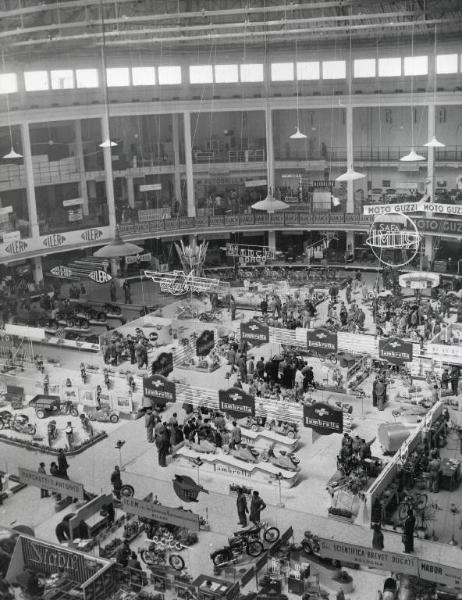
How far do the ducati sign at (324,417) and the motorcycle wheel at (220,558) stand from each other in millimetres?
5759

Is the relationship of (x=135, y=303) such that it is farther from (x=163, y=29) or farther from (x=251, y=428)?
(x=251, y=428)

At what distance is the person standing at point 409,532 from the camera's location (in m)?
23.2

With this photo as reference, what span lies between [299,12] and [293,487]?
101ft

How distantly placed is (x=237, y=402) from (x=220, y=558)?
6534 millimetres

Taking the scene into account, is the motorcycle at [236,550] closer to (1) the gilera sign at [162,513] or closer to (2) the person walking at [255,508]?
(1) the gilera sign at [162,513]

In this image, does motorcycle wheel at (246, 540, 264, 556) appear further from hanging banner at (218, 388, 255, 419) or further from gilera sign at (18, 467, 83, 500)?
hanging banner at (218, 388, 255, 419)

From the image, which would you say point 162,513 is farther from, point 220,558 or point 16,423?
point 16,423

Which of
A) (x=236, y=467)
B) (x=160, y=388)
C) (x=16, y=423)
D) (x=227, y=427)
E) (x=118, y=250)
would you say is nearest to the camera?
(x=118, y=250)

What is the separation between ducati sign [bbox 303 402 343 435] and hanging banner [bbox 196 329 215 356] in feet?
41.5

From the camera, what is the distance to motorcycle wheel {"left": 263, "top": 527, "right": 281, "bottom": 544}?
2385cm

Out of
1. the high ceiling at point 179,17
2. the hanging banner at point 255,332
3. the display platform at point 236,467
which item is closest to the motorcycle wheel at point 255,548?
the display platform at point 236,467

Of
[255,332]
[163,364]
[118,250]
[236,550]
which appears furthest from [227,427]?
[118,250]

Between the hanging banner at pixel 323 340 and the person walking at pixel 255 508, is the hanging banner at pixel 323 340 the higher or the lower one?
the higher one

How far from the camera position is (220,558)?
74.9 feet
